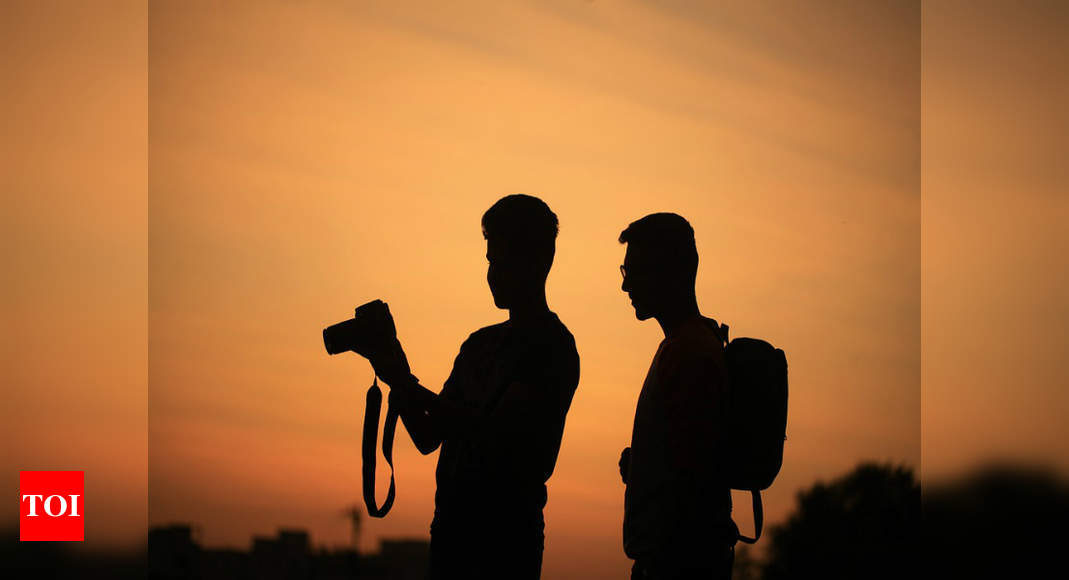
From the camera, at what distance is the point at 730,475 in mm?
2445

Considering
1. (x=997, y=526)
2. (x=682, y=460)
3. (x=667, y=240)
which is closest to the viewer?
(x=682, y=460)

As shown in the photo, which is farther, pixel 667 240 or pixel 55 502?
pixel 55 502

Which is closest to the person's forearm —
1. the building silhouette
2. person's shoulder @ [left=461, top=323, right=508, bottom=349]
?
person's shoulder @ [left=461, top=323, right=508, bottom=349]

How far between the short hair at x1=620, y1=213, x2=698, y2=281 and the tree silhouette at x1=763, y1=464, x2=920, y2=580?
4765mm

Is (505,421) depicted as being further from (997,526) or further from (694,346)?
(997,526)

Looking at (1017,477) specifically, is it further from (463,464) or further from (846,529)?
(463,464)

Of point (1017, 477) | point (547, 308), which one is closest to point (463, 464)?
point (547, 308)

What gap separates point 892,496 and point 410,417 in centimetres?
600

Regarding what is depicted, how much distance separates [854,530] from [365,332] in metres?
6.75

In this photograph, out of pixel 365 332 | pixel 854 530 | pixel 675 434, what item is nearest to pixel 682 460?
pixel 675 434

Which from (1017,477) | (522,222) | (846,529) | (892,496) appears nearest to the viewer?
(522,222)

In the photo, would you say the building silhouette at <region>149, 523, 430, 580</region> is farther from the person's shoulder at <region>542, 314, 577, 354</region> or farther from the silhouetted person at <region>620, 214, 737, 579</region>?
the silhouetted person at <region>620, 214, 737, 579</region>

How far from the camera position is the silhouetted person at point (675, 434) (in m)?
2.29

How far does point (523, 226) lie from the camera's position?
8.54 ft
